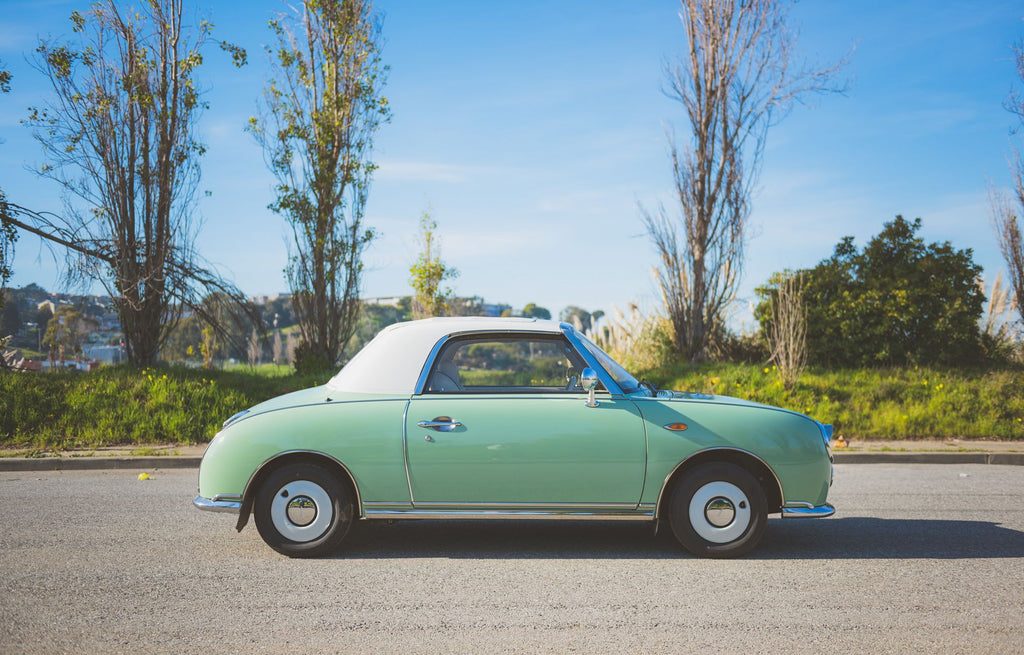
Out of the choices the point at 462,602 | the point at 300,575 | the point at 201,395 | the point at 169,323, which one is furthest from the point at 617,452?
the point at 169,323

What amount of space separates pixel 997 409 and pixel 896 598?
967 cm

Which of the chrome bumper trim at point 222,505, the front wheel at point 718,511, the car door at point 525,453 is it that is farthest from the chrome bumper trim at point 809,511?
the chrome bumper trim at point 222,505

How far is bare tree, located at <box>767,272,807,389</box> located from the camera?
13.7 meters

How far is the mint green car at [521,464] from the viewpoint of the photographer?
18.8 ft

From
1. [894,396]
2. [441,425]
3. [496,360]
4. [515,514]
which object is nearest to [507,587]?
[515,514]

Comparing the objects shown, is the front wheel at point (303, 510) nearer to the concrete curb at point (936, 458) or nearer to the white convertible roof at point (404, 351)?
the white convertible roof at point (404, 351)

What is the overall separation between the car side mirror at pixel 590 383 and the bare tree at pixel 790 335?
28.3ft

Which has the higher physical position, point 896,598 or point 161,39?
point 161,39

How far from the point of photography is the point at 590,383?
5715 millimetres

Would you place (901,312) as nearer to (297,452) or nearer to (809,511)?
(809,511)

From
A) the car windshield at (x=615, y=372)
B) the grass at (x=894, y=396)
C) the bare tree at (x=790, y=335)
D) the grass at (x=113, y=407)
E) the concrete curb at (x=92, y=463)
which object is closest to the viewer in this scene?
the car windshield at (x=615, y=372)

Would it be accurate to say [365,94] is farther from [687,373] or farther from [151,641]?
[151,641]

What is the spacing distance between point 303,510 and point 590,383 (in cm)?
218

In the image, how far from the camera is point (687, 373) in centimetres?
1497
